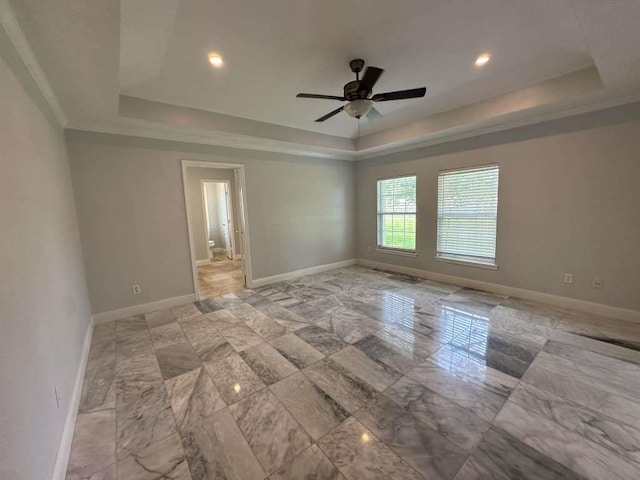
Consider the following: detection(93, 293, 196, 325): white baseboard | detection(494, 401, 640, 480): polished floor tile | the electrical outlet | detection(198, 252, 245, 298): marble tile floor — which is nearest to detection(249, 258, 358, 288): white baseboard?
detection(198, 252, 245, 298): marble tile floor

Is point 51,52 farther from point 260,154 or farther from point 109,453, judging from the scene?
point 260,154

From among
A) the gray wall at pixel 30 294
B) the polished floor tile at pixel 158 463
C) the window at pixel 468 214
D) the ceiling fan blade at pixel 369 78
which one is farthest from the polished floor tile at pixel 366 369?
the window at pixel 468 214

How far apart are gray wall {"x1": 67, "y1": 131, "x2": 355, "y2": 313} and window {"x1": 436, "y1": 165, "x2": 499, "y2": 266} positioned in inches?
101

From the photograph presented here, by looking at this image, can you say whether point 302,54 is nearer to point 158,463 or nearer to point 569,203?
point 158,463

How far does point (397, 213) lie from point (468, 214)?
1.40 metres

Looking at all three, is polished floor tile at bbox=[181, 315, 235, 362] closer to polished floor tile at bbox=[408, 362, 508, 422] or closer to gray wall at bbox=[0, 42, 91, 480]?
gray wall at bbox=[0, 42, 91, 480]

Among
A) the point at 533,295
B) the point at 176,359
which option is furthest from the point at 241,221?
the point at 533,295

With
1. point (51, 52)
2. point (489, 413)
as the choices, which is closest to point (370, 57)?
point (51, 52)

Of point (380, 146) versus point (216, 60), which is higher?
point (216, 60)

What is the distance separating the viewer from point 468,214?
4352 millimetres

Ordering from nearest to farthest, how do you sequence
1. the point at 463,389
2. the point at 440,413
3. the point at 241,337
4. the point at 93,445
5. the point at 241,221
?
the point at 93,445, the point at 440,413, the point at 463,389, the point at 241,337, the point at 241,221

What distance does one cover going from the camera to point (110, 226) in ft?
11.4

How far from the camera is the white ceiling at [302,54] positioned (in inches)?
68.2

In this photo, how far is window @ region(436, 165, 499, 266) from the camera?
13.4 feet
